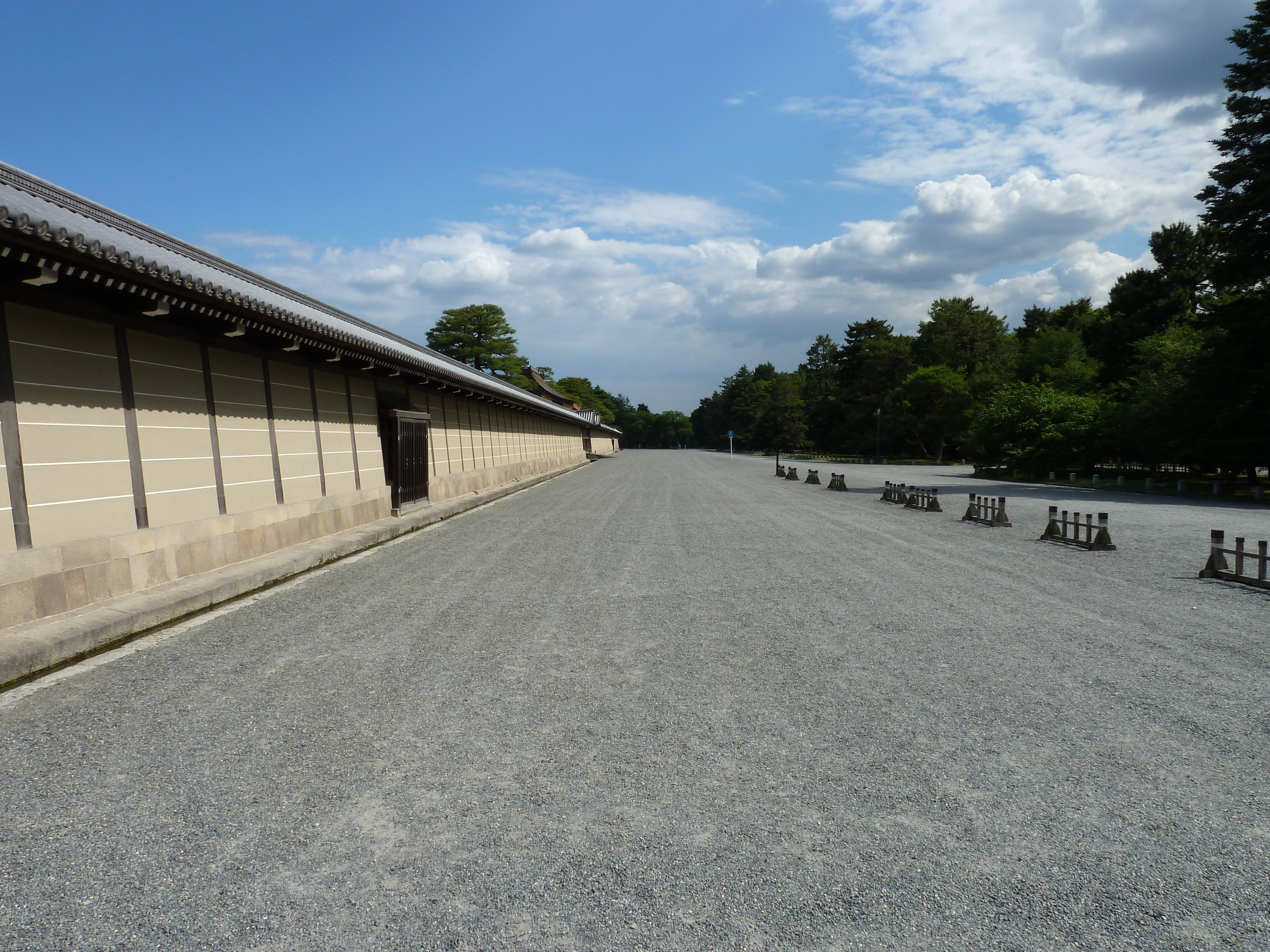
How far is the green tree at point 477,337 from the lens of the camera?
234 feet

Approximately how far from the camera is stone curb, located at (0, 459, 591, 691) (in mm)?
5621

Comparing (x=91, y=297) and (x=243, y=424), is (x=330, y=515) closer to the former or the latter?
(x=243, y=424)

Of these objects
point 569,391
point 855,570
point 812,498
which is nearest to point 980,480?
point 812,498

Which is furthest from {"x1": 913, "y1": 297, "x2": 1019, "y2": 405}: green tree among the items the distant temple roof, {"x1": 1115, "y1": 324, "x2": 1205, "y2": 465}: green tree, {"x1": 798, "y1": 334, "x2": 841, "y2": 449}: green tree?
the distant temple roof

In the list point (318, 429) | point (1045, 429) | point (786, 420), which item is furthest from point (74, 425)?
point (786, 420)

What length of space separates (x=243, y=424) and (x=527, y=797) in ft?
29.0

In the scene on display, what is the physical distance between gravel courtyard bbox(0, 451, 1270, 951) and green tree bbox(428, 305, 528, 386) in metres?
66.4

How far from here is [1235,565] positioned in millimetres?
9531

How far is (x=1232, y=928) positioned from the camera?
2.67 meters

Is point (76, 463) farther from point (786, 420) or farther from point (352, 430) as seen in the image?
point (786, 420)

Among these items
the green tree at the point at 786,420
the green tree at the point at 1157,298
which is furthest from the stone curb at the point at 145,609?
the green tree at the point at 786,420

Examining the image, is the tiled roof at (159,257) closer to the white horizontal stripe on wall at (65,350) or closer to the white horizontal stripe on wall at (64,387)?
the white horizontal stripe on wall at (65,350)

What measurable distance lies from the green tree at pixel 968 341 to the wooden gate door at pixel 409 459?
57220 mm

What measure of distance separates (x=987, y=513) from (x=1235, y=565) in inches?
265
